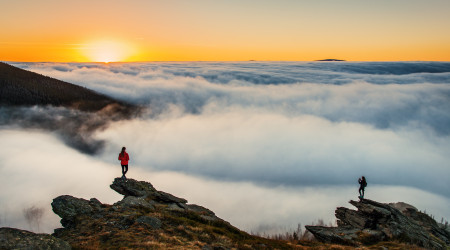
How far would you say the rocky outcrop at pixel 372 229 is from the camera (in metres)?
21.9

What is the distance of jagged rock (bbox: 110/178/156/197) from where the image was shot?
25.3m

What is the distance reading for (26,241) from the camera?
11500 millimetres

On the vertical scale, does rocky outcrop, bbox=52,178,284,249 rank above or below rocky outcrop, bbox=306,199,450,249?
above

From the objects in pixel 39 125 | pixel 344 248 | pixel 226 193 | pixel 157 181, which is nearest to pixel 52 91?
pixel 39 125

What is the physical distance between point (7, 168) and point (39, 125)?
27927mm

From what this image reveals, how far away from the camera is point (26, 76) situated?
134 m

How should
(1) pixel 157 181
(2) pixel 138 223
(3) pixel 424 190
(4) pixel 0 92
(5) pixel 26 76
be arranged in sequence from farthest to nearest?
(3) pixel 424 190 → (1) pixel 157 181 → (5) pixel 26 76 → (4) pixel 0 92 → (2) pixel 138 223

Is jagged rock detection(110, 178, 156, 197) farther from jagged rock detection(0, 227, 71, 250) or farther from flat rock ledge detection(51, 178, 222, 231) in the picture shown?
jagged rock detection(0, 227, 71, 250)

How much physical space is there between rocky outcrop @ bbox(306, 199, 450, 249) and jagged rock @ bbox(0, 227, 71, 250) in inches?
794

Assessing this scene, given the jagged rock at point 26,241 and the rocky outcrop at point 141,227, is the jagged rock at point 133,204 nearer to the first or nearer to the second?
the rocky outcrop at point 141,227

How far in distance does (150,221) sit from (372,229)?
20.0 meters

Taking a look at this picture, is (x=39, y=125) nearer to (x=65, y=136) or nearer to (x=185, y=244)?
(x=65, y=136)

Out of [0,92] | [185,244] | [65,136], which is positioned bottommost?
[65,136]

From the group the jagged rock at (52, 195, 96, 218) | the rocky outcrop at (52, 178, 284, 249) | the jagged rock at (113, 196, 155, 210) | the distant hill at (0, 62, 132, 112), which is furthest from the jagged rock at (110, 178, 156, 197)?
the distant hill at (0, 62, 132, 112)
